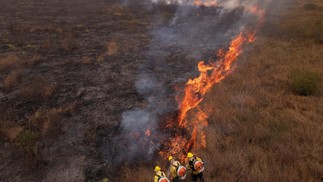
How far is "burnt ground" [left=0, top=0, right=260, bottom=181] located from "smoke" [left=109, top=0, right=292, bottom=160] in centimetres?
8

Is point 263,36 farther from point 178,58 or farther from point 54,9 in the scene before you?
point 54,9

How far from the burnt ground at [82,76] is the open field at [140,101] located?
0.04 metres

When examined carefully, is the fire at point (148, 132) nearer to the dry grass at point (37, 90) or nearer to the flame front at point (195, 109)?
the flame front at point (195, 109)

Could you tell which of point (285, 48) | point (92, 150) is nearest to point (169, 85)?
point (92, 150)

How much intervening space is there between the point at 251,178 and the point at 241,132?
1820 millimetres

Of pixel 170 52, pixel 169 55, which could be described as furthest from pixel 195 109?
pixel 170 52

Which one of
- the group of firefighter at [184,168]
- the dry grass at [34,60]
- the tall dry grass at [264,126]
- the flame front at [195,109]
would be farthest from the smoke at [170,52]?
the dry grass at [34,60]

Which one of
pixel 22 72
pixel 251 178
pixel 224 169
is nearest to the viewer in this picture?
pixel 251 178

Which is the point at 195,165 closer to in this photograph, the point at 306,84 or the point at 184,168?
the point at 184,168

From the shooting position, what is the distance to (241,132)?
23.5 feet

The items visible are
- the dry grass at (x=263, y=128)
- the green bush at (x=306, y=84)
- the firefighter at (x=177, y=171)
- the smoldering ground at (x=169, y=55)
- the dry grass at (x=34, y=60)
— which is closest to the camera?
the firefighter at (x=177, y=171)

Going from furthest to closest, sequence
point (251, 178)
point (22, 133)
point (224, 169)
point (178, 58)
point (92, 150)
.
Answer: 1. point (178, 58)
2. point (22, 133)
3. point (92, 150)
4. point (224, 169)
5. point (251, 178)

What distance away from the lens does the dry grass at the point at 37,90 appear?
9.77 metres

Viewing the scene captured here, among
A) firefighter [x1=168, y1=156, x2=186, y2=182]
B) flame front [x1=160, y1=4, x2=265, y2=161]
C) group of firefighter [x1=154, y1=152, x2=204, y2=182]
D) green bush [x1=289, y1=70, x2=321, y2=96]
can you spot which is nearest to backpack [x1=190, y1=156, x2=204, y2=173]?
group of firefighter [x1=154, y1=152, x2=204, y2=182]
